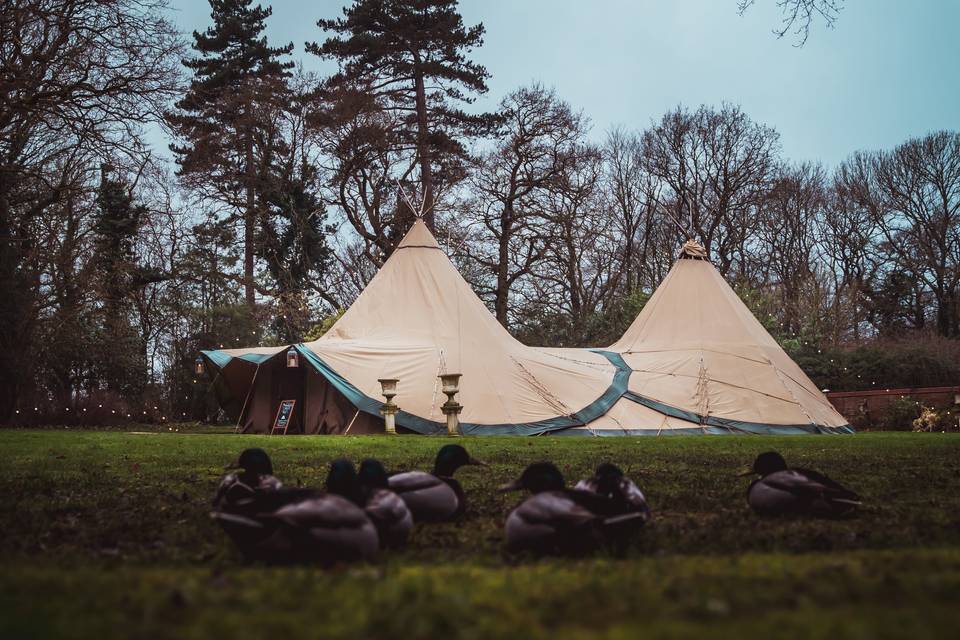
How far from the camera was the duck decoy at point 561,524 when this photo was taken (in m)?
3.23

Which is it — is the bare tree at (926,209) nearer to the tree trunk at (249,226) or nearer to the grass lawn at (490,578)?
the tree trunk at (249,226)

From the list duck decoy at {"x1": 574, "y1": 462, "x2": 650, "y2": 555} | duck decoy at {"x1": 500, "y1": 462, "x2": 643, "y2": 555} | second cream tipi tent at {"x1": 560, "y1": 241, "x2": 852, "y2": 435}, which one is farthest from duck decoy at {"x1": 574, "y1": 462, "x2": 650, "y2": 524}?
second cream tipi tent at {"x1": 560, "y1": 241, "x2": 852, "y2": 435}

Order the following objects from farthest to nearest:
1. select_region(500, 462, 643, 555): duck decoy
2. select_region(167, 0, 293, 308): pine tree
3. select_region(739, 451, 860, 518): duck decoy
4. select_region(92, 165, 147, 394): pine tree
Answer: select_region(167, 0, 293, 308): pine tree, select_region(92, 165, 147, 394): pine tree, select_region(739, 451, 860, 518): duck decoy, select_region(500, 462, 643, 555): duck decoy

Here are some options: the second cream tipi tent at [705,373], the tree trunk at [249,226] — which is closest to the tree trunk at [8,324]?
the tree trunk at [249,226]

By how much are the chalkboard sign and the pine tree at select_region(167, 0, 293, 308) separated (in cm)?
1014

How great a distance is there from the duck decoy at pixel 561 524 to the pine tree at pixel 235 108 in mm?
24103

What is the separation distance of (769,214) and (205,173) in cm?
1848

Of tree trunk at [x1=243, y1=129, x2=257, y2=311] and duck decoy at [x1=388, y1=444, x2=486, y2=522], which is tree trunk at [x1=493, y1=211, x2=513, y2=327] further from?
duck decoy at [x1=388, y1=444, x2=486, y2=522]

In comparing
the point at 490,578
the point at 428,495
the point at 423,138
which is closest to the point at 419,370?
the point at 423,138

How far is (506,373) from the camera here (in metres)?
16.4

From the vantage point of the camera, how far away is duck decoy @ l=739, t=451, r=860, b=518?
4.14 metres

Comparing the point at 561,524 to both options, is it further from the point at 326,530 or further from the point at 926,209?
the point at 926,209

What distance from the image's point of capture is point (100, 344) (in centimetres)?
2205

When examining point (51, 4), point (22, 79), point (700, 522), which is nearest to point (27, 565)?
point (700, 522)
